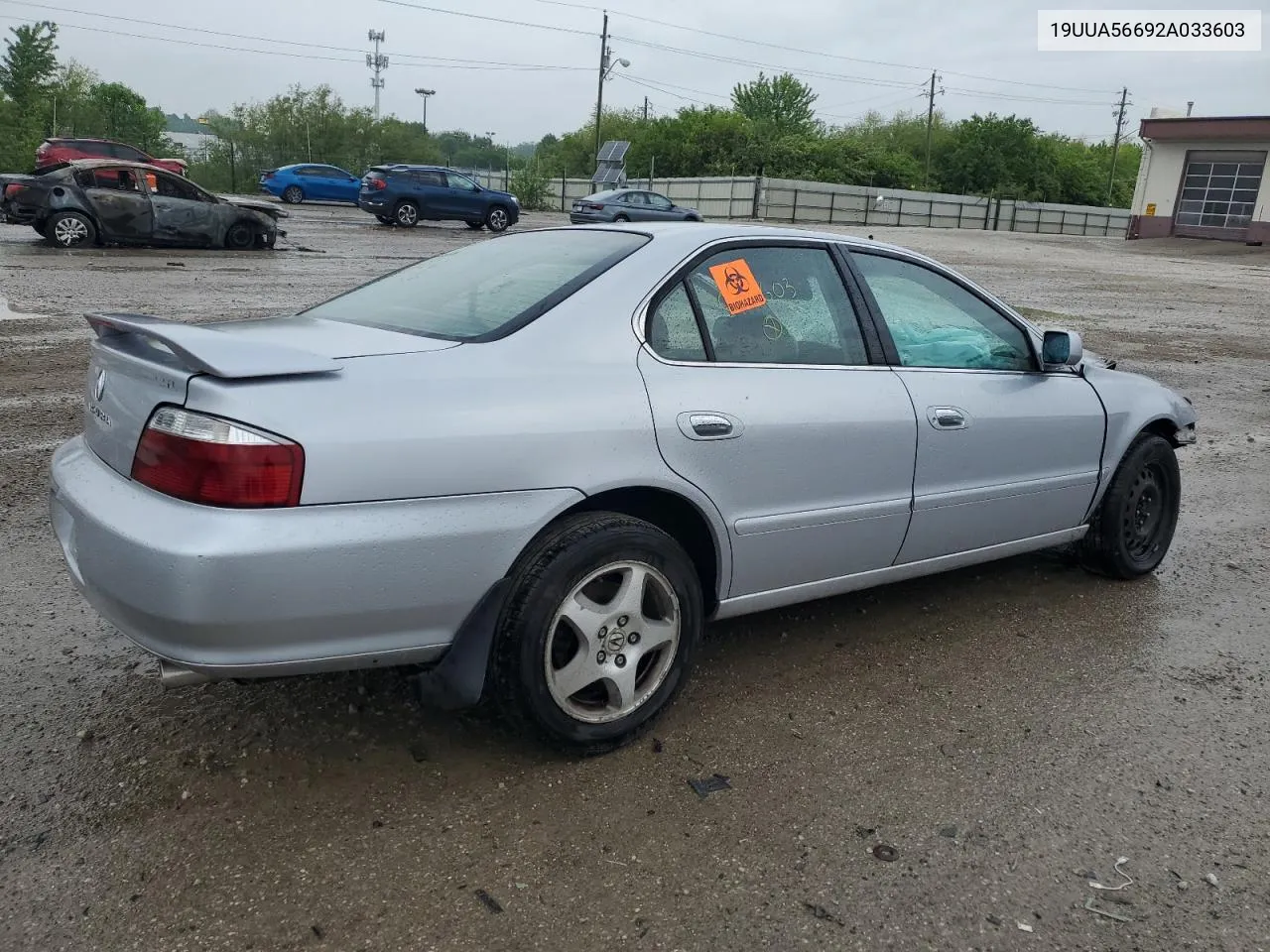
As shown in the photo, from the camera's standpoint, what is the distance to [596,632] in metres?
2.93

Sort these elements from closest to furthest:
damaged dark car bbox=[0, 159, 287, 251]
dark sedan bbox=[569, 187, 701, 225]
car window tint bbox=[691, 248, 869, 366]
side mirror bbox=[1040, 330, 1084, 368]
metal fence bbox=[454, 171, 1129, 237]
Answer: car window tint bbox=[691, 248, 869, 366]
side mirror bbox=[1040, 330, 1084, 368]
damaged dark car bbox=[0, 159, 287, 251]
dark sedan bbox=[569, 187, 701, 225]
metal fence bbox=[454, 171, 1129, 237]

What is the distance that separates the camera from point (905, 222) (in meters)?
51.9

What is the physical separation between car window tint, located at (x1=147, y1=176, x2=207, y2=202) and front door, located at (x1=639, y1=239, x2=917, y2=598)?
53.5ft

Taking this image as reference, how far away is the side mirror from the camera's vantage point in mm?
4191

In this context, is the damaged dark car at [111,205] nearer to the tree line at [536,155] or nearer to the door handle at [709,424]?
the door handle at [709,424]

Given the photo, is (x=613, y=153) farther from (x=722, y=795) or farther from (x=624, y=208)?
(x=722, y=795)

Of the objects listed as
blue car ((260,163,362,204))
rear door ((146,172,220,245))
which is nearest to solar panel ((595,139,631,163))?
blue car ((260,163,362,204))

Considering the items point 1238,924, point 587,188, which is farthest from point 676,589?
point 587,188

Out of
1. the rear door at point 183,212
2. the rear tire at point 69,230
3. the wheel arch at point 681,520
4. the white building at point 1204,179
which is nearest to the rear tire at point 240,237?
the rear door at point 183,212

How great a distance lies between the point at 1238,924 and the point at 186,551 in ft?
8.47

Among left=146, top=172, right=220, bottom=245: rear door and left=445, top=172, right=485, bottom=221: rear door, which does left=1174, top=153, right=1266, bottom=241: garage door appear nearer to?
left=445, top=172, right=485, bottom=221: rear door

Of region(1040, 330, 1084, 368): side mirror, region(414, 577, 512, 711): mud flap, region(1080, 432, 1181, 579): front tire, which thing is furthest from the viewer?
region(1080, 432, 1181, 579): front tire

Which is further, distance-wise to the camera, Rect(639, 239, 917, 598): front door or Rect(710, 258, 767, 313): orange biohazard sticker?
Rect(710, 258, 767, 313): orange biohazard sticker

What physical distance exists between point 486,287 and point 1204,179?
45.0 meters
